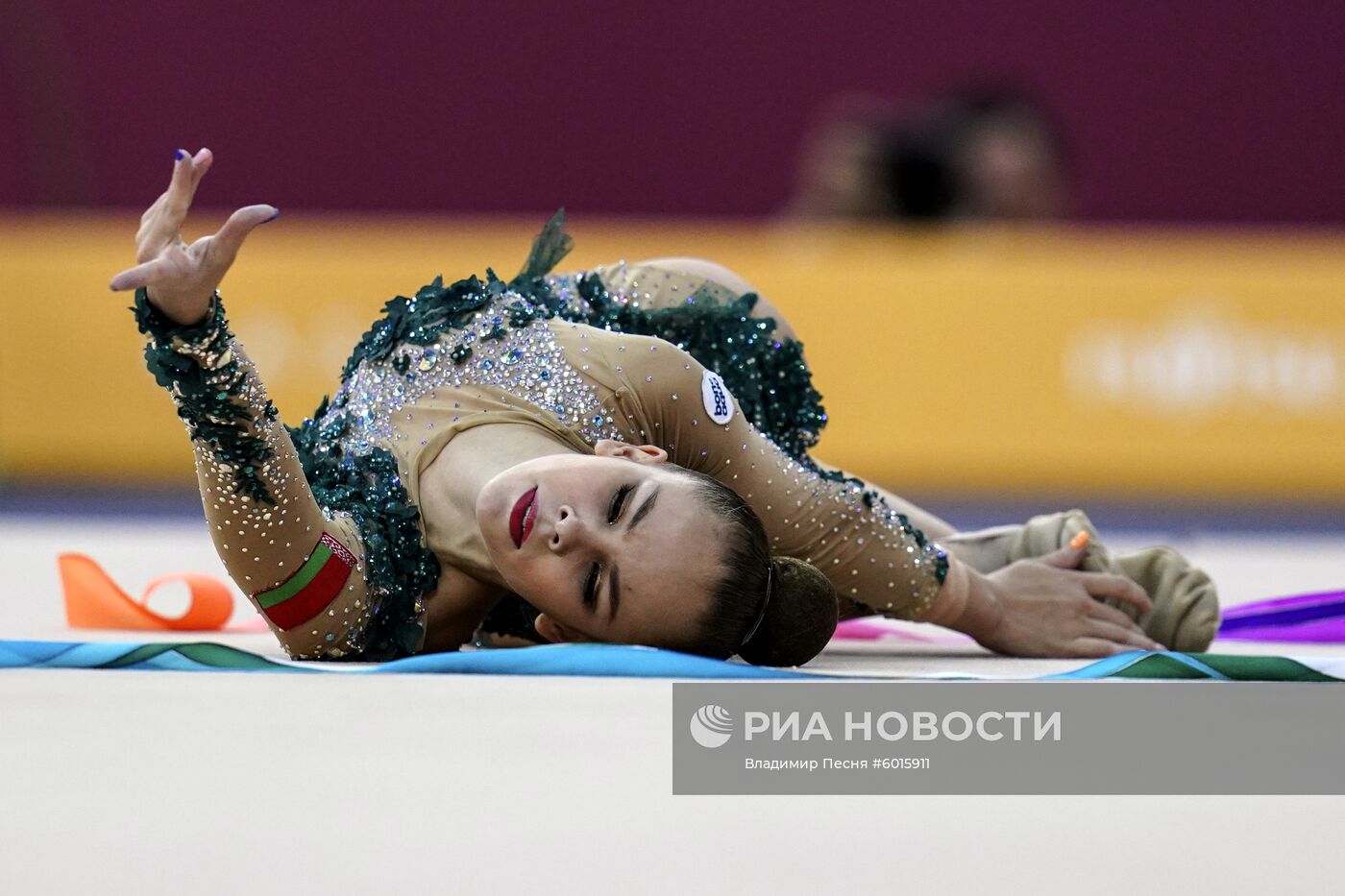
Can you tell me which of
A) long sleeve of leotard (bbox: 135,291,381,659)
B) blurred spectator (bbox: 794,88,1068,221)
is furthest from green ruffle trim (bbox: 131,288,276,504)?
blurred spectator (bbox: 794,88,1068,221)

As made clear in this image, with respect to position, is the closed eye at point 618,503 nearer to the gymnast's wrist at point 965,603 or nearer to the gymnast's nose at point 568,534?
the gymnast's nose at point 568,534

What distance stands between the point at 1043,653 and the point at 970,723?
85cm

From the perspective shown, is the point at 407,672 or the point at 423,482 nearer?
the point at 407,672

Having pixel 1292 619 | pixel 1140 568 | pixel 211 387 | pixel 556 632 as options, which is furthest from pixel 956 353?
pixel 211 387

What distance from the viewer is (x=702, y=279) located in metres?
3.24

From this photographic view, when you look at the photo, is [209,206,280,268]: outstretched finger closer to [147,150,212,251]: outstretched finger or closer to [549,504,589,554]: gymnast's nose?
[147,150,212,251]: outstretched finger

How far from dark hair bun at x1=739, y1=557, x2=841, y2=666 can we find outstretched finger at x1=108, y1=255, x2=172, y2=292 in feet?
3.10

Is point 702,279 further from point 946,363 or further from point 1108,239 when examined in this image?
point 1108,239

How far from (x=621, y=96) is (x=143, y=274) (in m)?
8.19

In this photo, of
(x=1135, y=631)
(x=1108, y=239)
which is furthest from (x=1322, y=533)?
(x=1135, y=631)

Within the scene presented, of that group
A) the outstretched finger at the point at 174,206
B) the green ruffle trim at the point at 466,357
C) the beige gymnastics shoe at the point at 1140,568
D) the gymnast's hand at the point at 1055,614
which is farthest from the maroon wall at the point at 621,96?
the outstretched finger at the point at 174,206

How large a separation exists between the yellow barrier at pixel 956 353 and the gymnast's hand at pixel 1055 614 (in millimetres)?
3836

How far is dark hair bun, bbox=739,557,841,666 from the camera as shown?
2514mm

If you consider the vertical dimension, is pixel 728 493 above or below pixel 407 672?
above
